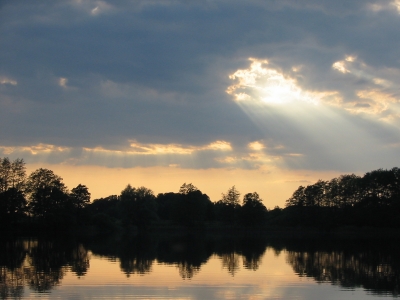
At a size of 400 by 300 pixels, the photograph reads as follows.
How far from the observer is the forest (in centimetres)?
8588

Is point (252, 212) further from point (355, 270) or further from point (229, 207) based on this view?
point (355, 270)

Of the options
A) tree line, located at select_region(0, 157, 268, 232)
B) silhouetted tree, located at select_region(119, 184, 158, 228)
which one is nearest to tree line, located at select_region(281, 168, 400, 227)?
tree line, located at select_region(0, 157, 268, 232)

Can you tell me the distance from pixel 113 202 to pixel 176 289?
153313mm

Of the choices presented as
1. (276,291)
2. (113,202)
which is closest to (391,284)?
(276,291)

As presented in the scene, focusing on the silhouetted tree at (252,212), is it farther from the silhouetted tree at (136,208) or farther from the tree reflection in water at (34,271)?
the tree reflection in water at (34,271)

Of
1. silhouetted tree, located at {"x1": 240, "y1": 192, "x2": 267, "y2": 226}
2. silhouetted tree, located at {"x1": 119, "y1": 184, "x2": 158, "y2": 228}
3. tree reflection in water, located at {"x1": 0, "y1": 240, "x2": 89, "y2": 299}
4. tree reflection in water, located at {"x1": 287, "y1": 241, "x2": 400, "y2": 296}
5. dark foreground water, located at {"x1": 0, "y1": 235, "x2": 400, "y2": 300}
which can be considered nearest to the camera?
dark foreground water, located at {"x1": 0, "y1": 235, "x2": 400, "y2": 300}

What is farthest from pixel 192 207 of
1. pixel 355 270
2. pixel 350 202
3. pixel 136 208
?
pixel 355 270

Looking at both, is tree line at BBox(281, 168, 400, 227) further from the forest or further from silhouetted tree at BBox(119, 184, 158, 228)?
silhouetted tree at BBox(119, 184, 158, 228)

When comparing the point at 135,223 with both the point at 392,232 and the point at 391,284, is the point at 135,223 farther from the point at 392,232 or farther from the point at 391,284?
the point at 391,284

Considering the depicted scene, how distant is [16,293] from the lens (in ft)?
71.5

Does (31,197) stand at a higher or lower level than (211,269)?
higher

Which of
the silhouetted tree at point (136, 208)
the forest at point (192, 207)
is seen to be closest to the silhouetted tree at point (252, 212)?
the forest at point (192, 207)

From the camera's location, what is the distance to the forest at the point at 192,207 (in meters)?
85.9

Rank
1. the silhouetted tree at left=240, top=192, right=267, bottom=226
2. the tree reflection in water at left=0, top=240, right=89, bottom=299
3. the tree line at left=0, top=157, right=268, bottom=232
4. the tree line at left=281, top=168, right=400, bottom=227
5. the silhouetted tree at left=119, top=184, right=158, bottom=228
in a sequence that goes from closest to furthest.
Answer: the tree reflection in water at left=0, top=240, right=89, bottom=299, the tree line at left=0, top=157, right=268, bottom=232, the tree line at left=281, top=168, right=400, bottom=227, the silhouetted tree at left=119, top=184, right=158, bottom=228, the silhouetted tree at left=240, top=192, right=267, bottom=226
